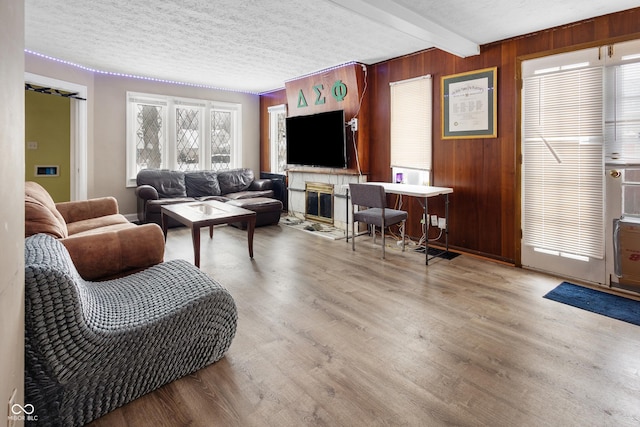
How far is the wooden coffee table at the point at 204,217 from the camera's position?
3.74 meters

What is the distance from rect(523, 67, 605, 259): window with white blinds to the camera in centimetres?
332

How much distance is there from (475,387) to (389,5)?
2.91 m

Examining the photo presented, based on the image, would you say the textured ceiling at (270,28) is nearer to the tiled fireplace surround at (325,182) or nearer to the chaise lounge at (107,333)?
the tiled fireplace surround at (325,182)

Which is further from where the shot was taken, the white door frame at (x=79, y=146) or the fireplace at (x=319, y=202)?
the fireplace at (x=319, y=202)

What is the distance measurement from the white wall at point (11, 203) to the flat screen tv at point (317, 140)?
14.5ft

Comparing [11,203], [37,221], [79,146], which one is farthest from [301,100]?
[11,203]

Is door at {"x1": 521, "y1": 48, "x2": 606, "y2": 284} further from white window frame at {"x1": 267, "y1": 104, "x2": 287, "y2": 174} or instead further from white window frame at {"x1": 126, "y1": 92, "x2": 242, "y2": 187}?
white window frame at {"x1": 126, "y1": 92, "x2": 242, "y2": 187}

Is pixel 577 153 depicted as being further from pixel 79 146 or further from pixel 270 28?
pixel 79 146

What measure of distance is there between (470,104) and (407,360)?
324 cm

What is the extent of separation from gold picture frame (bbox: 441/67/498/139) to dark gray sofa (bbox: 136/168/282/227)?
3.03 meters

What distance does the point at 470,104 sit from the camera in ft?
13.8

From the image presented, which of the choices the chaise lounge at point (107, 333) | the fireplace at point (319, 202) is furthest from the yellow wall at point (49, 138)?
the chaise lounge at point (107, 333)

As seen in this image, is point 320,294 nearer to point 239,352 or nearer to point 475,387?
point 239,352

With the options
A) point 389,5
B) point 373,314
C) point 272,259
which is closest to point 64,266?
point 373,314
